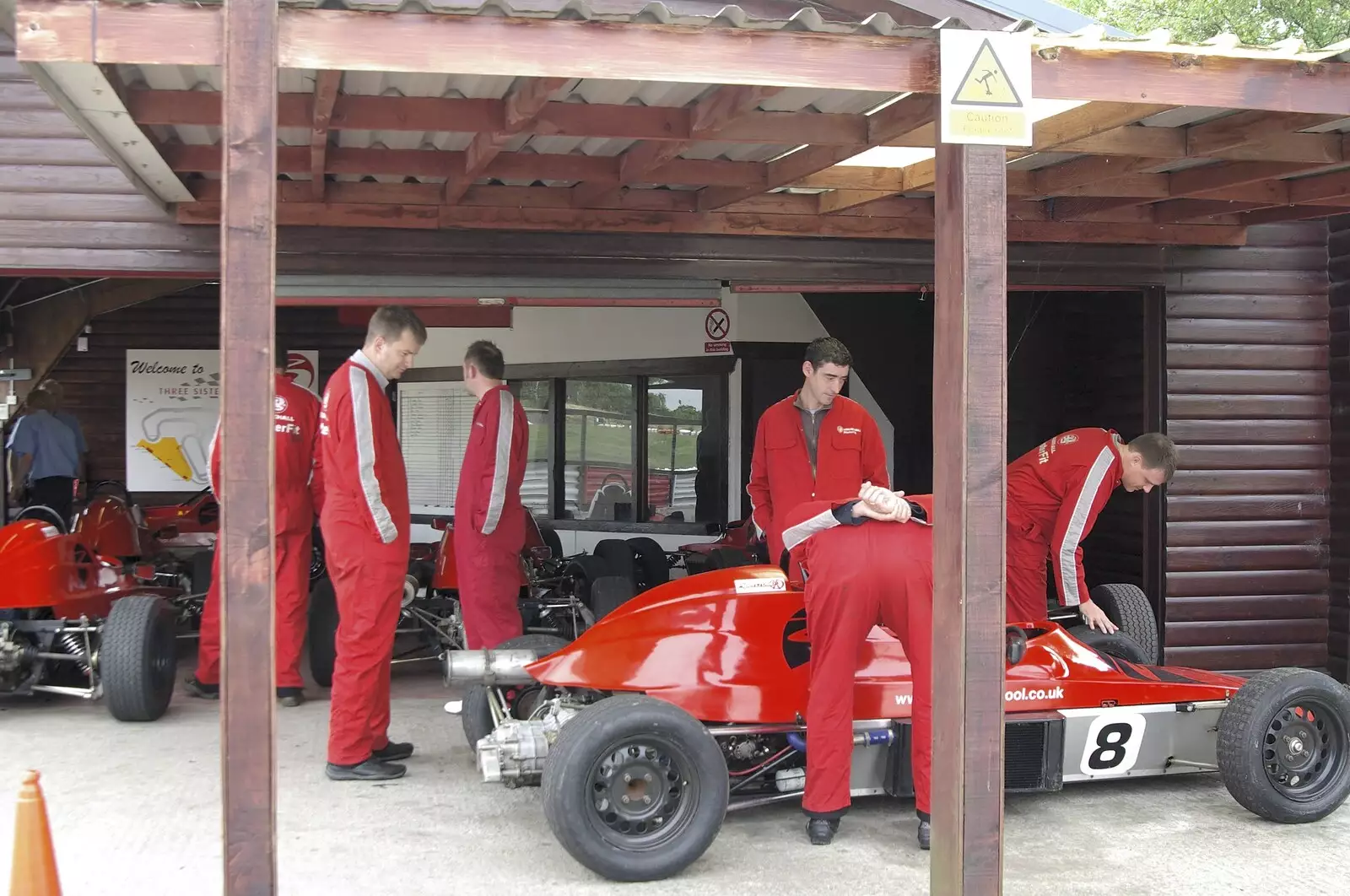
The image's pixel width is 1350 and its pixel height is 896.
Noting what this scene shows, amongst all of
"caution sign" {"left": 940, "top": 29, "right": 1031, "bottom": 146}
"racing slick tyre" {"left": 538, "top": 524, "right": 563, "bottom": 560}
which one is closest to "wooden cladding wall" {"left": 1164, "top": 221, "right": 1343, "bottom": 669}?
"racing slick tyre" {"left": 538, "top": 524, "right": 563, "bottom": 560}

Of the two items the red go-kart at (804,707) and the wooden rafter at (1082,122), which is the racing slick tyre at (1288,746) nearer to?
the red go-kart at (804,707)

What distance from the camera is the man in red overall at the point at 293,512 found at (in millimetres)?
6809

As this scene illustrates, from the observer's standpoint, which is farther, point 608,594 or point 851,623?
point 608,594

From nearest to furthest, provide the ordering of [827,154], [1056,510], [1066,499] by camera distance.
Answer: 1. [827,154]
2. [1066,499]
3. [1056,510]

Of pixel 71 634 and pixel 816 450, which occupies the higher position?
pixel 816 450

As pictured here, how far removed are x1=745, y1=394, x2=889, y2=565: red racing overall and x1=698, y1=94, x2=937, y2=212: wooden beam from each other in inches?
44.4

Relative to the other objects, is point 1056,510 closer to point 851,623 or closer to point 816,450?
point 816,450

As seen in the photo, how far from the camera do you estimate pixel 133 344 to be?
1428cm

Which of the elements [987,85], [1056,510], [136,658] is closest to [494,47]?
[987,85]

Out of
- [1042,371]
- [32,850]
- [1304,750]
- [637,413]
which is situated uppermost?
[1042,371]

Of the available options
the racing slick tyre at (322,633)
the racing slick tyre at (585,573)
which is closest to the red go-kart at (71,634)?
the racing slick tyre at (322,633)

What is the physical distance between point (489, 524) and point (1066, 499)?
298 centimetres

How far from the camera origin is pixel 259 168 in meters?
3.40

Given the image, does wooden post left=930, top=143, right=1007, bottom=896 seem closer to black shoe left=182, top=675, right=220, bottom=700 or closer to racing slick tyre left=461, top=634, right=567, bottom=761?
racing slick tyre left=461, top=634, right=567, bottom=761
